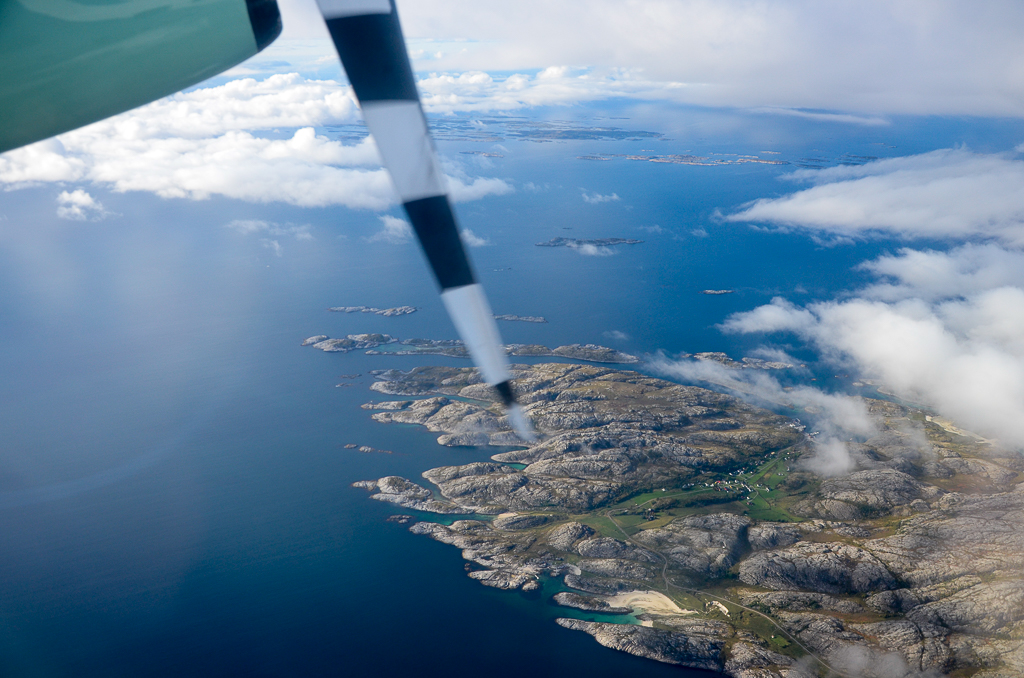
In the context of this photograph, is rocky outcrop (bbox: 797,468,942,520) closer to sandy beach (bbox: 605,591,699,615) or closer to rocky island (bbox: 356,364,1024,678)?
rocky island (bbox: 356,364,1024,678)

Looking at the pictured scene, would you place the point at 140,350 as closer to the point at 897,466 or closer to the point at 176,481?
the point at 176,481

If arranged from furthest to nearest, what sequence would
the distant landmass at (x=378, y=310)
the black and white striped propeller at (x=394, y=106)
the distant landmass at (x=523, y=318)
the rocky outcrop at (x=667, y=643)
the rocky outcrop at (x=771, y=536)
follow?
the distant landmass at (x=378, y=310)
the distant landmass at (x=523, y=318)
the rocky outcrop at (x=771, y=536)
the rocky outcrop at (x=667, y=643)
the black and white striped propeller at (x=394, y=106)

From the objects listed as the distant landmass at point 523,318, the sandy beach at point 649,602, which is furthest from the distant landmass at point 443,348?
the sandy beach at point 649,602

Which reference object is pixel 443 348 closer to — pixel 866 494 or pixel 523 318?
pixel 523 318

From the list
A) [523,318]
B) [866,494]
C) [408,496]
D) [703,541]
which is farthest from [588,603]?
[523,318]

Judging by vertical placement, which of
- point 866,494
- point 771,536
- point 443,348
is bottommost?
point 866,494

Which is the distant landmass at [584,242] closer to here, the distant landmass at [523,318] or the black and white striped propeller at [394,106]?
the distant landmass at [523,318]

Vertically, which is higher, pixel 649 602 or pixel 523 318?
pixel 649 602

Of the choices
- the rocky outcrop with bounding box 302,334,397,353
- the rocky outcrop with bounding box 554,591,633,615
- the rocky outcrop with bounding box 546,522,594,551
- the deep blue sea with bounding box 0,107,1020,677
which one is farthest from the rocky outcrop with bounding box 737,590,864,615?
the rocky outcrop with bounding box 302,334,397,353
